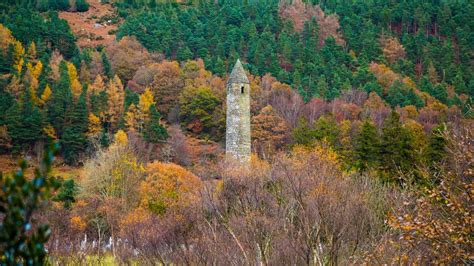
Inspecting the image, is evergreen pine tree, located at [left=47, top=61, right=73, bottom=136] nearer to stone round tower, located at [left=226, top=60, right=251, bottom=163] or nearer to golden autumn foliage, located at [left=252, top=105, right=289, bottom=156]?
golden autumn foliage, located at [left=252, top=105, right=289, bottom=156]

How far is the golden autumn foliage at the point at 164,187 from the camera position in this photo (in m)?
32.0

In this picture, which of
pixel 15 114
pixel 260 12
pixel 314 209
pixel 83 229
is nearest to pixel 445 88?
pixel 260 12

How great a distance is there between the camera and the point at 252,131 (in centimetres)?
6219

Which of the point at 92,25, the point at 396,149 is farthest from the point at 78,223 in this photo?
the point at 92,25

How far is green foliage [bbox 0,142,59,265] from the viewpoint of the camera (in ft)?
8.88

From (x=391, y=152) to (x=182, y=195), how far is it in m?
15.1

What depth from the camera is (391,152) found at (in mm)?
37094

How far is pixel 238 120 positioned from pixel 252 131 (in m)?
25.9

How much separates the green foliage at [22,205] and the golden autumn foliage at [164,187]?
27391 mm

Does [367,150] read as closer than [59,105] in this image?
Yes

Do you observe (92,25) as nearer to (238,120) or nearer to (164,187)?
(238,120)

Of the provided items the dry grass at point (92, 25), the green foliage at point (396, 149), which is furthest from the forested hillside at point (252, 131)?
the dry grass at point (92, 25)

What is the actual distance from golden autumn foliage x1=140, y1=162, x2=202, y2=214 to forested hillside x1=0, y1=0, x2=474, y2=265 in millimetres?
130

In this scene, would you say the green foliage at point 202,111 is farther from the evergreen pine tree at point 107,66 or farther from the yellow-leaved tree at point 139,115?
the evergreen pine tree at point 107,66
